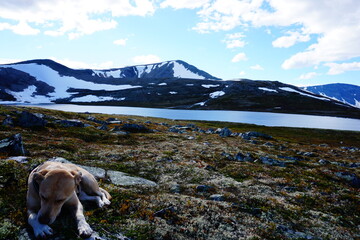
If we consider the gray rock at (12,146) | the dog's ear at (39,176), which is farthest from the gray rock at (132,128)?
the dog's ear at (39,176)

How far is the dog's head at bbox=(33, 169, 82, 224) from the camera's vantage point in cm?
601

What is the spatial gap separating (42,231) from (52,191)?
1.06 m

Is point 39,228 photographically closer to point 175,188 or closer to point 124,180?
point 124,180

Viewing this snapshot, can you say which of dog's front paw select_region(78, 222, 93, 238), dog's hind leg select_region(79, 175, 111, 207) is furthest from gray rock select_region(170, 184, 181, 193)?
dog's front paw select_region(78, 222, 93, 238)

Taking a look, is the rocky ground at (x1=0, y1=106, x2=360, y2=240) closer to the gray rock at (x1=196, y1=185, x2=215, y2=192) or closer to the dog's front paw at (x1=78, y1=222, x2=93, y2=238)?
the gray rock at (x1=196, y1=185, x2=215, y2=192)

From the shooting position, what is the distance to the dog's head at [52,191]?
6.01 metres

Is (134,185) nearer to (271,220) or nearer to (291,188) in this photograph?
(271,220)

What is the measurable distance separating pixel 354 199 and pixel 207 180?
10834 millimetres

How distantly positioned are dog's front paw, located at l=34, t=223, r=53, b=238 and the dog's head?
0.12 m

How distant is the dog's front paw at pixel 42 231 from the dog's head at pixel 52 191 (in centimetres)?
12

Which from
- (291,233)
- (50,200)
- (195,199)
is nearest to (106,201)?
(50,200)

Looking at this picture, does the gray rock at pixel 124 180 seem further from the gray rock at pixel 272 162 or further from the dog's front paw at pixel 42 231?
the gray rock at pixel 272 162

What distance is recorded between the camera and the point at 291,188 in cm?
1728

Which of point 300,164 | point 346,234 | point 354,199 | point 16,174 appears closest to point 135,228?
point 16,174
